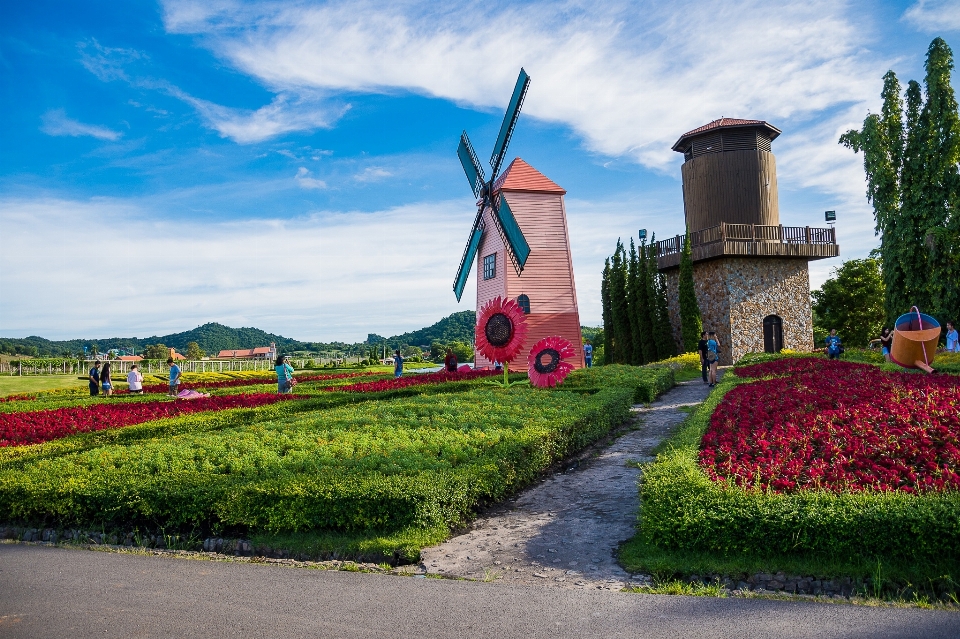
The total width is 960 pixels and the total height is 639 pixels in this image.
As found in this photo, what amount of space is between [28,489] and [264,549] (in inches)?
106

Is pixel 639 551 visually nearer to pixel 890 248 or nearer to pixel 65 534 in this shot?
pixel 65 534

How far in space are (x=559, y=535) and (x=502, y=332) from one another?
9.25 metres

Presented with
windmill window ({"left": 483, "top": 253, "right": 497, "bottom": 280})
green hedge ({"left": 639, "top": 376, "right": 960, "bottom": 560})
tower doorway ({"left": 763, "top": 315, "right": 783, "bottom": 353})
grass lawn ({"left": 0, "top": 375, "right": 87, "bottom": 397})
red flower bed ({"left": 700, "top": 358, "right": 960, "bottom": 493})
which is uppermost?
windmill window ({"left": 483, "top": 253, "right": 497, "bottom": 280})

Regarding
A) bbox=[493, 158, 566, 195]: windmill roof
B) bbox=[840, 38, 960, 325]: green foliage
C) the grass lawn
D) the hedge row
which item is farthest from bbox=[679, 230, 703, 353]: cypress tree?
the grass lawn

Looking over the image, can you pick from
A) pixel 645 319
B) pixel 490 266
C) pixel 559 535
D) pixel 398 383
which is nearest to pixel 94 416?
pixel 398 383

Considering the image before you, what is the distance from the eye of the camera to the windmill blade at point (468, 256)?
2442 cm

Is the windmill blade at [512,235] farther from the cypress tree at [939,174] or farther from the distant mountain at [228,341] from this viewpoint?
the distant mountain at [228,341]

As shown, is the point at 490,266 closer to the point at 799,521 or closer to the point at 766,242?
the point at 766,242

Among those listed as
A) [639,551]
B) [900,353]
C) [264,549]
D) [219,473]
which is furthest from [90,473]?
[900,353]

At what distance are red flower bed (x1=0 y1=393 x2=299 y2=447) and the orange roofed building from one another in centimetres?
1022

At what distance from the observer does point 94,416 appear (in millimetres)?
12117

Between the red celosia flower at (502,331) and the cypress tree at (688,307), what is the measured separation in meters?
10.9

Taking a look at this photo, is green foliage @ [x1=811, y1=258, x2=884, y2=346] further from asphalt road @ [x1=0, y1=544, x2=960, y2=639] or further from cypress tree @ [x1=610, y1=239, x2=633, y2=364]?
asphalt road @ [x1=0, y1=544, x2=960, y2=639]

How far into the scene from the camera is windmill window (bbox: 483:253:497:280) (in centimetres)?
2369
